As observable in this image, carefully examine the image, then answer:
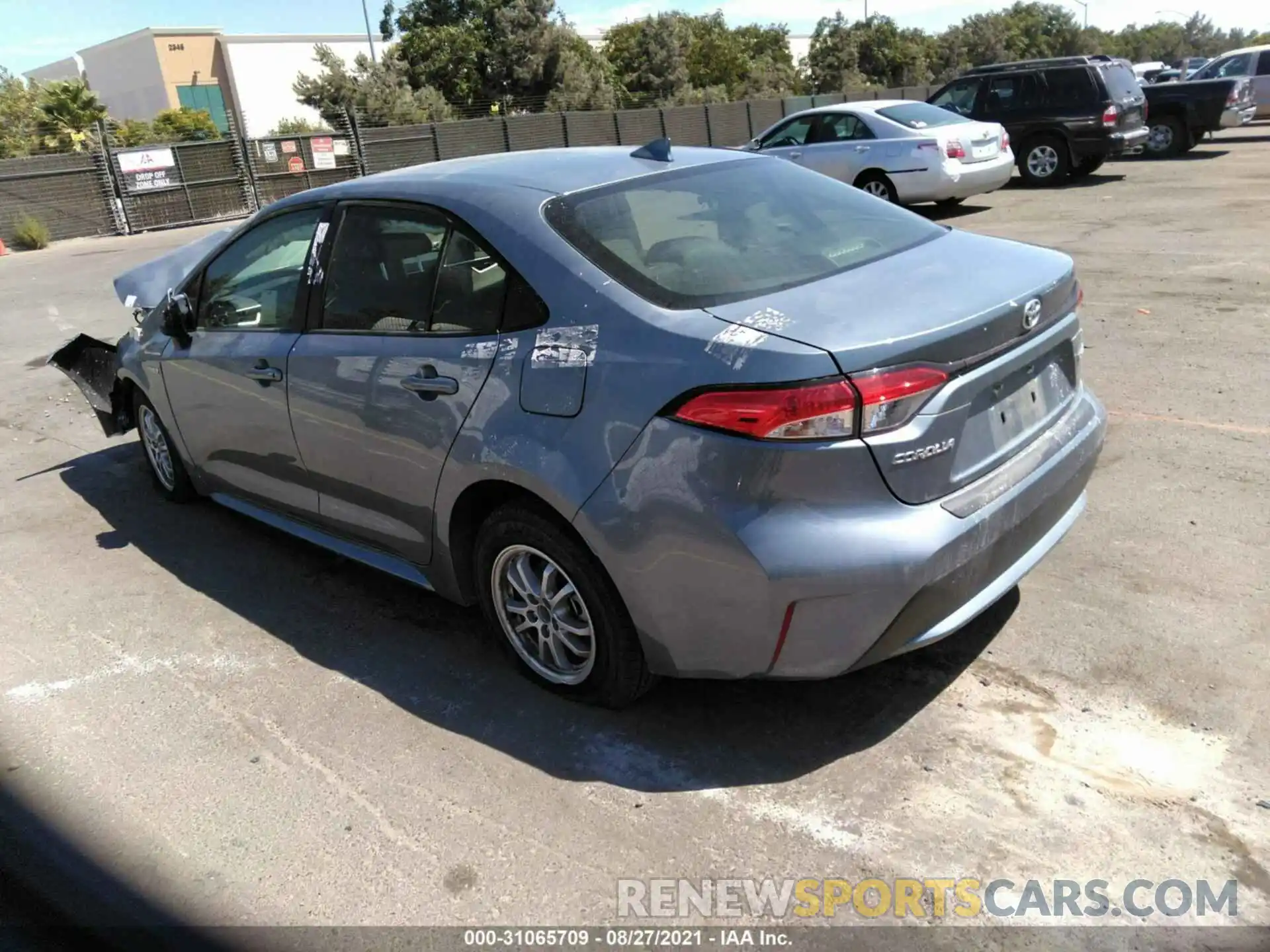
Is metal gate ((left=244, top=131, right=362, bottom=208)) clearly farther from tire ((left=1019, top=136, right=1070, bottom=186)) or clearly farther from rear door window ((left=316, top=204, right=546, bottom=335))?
rear door window ((left=316, top=204, right=546, bottom=335))

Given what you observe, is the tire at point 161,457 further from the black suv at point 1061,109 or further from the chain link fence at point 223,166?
the black suv at point 1061,109

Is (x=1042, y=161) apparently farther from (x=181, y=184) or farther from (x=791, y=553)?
(x=181, y=184)

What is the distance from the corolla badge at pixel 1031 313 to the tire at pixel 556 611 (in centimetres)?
144

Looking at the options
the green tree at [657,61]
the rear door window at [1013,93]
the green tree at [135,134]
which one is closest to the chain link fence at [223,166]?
the rear door window at [1013,93]

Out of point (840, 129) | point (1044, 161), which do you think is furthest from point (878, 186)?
point (1044, 161)

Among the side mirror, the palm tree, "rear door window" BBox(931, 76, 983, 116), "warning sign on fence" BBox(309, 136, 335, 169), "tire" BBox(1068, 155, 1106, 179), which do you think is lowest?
"tire" BBox(1068, 155, 1106, 179)

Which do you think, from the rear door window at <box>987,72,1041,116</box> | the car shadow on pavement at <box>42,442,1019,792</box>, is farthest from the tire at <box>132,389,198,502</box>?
the rear door window at <box>987,72,1041,116</box>

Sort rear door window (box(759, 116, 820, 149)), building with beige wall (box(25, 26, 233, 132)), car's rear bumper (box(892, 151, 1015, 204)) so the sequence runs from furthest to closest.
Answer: building with beige wall (box(25, 26, 233, 132))
rear door window (box(759, 116, 820, 149))
car's rear bumper (box(892, 151, 1015, 204))

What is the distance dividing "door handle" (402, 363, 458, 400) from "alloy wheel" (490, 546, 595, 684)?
558mm

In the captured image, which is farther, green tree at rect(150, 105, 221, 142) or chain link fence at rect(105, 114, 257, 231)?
green tree at rect(150, 105, 221, 142)

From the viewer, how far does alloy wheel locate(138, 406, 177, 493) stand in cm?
548

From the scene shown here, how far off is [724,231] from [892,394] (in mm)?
1014

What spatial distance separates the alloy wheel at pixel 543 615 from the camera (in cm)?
322

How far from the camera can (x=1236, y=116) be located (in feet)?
59.2
